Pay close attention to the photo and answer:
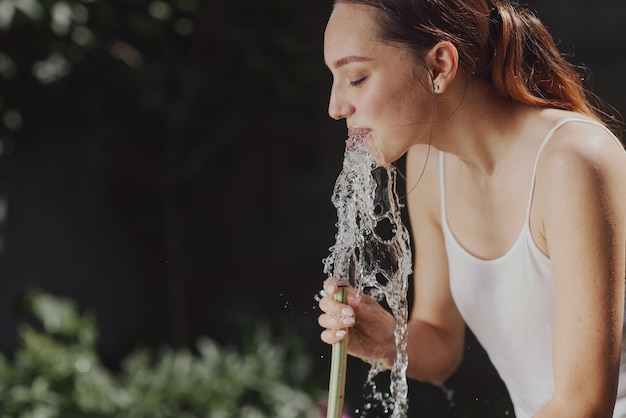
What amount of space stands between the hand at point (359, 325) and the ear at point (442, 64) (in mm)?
293

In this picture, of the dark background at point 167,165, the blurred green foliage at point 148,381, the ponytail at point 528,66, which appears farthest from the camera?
the dark background at point 167,165

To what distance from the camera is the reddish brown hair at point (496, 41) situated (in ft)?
3.34

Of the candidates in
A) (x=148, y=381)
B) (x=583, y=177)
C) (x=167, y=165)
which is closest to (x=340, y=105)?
(x=583, y=177)

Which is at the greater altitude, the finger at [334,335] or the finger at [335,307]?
the finger at [335,307]

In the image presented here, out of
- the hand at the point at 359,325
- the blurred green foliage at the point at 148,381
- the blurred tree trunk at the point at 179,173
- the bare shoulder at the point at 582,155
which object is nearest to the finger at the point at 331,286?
the hand at the point at 359,325

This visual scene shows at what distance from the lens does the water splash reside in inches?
44.5

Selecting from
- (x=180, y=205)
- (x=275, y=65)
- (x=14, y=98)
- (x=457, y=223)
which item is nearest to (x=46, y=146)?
(x=14, y=98)

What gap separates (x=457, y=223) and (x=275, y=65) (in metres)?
2.10

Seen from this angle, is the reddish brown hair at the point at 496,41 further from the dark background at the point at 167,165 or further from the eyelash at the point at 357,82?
the dark background at the point at 167,165

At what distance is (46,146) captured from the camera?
3600 mm

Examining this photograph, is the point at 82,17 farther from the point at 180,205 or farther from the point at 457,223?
the point at 457,223

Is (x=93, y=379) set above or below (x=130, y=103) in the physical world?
below

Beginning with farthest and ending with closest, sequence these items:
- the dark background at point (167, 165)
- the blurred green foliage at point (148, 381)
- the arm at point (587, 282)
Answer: the dark background at point (167, 165) → the blurred green foliage at point (148, 381) → the arm at point (587, 282)

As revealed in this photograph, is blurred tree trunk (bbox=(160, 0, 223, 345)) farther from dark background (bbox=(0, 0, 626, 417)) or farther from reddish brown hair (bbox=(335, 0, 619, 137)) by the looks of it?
reddish brown hair (bbox=(335, 0, 619, 137))
